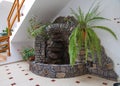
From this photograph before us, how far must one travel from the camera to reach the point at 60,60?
4227mm

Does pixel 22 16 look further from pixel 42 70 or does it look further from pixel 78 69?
pixel 78 69

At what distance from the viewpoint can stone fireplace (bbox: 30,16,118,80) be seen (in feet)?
11.6

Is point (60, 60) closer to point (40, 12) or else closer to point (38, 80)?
point (38, 80)

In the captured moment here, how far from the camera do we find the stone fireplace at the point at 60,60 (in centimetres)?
354

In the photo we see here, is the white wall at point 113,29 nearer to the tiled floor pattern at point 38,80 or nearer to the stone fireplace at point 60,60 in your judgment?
the stone fireplace at point 60,60

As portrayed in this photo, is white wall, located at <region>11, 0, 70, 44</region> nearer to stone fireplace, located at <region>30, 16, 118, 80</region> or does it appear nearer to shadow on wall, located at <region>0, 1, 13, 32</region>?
stone fireplace, located at <region>30, 16, 118, 80</region>

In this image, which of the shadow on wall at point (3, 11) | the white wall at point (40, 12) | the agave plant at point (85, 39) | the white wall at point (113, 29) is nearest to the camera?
the agave plant at point (85, 39)

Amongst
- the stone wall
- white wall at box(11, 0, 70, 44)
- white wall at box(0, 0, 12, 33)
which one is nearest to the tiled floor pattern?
the stone wall

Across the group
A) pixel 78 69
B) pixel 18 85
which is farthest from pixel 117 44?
pixel 18 85

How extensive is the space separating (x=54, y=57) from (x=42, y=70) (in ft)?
1.78

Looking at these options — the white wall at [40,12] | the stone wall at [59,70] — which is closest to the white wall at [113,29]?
the stone wall at [59,70]

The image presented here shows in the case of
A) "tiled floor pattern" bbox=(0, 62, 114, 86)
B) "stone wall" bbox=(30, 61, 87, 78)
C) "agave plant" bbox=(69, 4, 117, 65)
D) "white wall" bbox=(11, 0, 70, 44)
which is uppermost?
"white wall" bbox=(11, 0, 70, 44)

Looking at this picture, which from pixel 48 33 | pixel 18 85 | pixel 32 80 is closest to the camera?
pixel 18 85

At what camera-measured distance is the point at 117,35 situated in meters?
3.32
